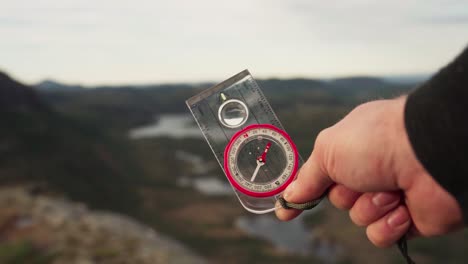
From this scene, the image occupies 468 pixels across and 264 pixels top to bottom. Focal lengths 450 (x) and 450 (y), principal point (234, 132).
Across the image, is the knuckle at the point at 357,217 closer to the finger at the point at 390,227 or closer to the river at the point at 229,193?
the finger at the point at 390,227

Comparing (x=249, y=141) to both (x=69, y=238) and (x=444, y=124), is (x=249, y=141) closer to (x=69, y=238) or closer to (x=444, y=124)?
(x=444, y=124)

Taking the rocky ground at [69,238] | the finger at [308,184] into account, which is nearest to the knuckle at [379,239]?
the finger at [308,184]

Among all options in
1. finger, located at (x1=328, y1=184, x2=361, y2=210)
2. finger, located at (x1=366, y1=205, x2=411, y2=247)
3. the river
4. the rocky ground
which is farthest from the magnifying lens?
the rocky ground

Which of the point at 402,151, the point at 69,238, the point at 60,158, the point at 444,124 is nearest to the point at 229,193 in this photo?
the point at 60,158

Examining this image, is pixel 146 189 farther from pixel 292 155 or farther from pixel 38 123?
pixel 292 155

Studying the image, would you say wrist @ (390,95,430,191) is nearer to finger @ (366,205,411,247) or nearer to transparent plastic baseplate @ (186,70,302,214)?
finger @ (366,205,411,247)

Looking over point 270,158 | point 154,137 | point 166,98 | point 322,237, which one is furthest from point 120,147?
point 270,158
